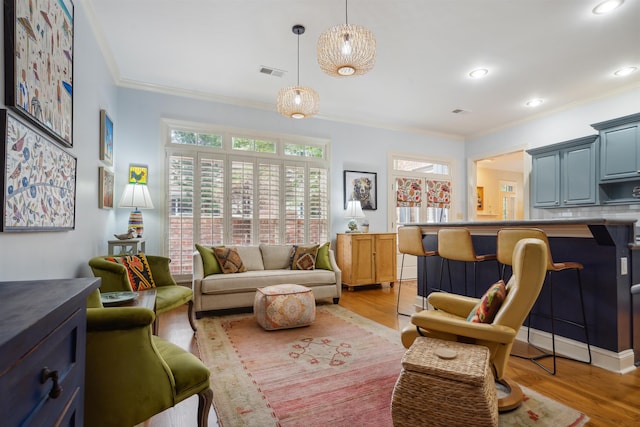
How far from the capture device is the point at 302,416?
1932 mm

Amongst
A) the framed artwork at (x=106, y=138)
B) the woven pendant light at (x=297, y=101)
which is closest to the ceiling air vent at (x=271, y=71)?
the woven pendant light at (x=297, y=101)

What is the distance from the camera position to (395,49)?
3740mm

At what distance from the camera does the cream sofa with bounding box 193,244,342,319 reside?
3.96 metres

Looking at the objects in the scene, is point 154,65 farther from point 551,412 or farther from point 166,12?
point 551,412

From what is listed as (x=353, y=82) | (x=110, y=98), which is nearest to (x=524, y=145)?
(x=353, y=82)

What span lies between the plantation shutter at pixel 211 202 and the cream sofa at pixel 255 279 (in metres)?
0.50

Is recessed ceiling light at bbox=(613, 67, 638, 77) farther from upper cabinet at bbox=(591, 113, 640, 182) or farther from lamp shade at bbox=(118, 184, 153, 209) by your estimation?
lamp shade at bbox=(118, 184, 153, 209)

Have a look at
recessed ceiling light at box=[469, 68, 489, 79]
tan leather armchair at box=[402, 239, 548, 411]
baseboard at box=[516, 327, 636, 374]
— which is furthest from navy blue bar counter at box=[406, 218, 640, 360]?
recessed ceiling light at box=[469, 68, 489, 79]

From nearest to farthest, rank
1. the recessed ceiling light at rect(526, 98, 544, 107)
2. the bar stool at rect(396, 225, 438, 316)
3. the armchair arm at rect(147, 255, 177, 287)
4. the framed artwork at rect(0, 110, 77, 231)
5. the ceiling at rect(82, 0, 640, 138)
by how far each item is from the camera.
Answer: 1. the framed artwork at rect(0, 110, 77, 231)
2. the ceiling at rect(82, 0, 640, 138)
3. the armchair arm at rect(147, 255, 177, 287)
4. the bar stool at rect(396, 225, 438, 316)
5. the recessed ceiling light at rect(526, 98, 544, 107)

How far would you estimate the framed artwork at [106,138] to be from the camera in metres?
3.44

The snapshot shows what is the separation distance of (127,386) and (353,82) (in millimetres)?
4210

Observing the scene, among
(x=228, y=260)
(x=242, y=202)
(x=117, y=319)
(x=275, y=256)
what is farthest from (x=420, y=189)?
(x=117, y=319)

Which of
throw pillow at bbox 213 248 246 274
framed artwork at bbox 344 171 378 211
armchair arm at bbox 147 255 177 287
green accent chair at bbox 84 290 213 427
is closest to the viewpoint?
green accent chair at bbox 84 290 213 427

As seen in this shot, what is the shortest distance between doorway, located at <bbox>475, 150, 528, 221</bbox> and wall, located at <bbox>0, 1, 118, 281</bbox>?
8683mm
